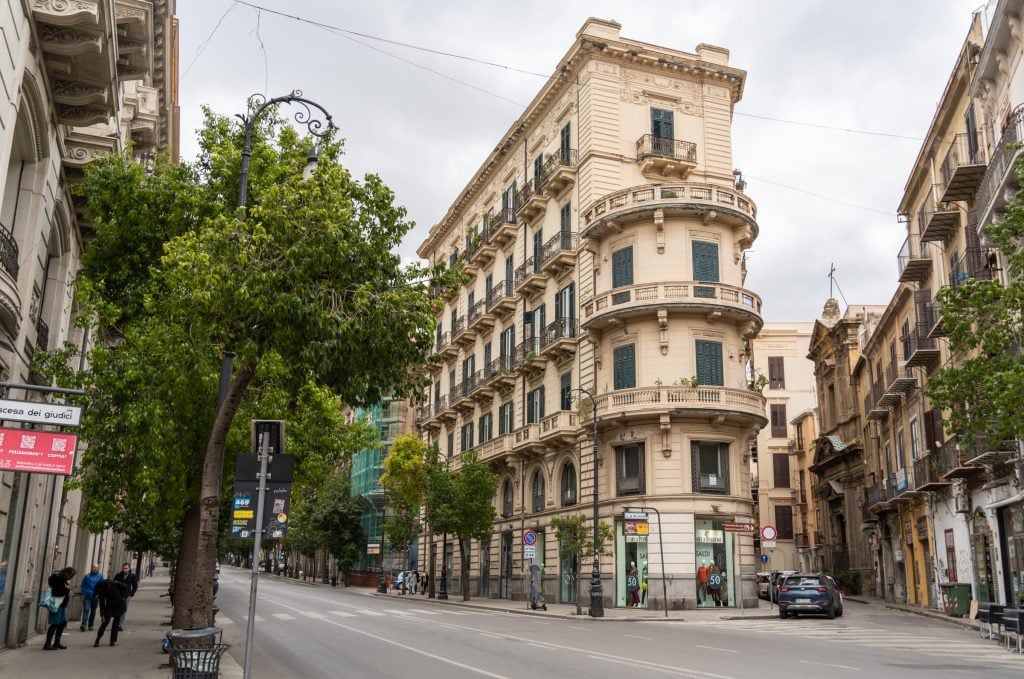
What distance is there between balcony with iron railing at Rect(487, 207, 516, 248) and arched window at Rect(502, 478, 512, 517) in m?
12.5

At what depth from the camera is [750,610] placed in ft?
105

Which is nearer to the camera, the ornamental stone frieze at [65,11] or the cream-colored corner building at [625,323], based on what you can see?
the ornamental stone frieze at [65,11]

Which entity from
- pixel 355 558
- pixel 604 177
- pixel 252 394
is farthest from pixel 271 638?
pixel 355 558

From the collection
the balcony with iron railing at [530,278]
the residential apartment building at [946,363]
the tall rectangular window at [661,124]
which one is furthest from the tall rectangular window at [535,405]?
the residential apartment building at [946,363]

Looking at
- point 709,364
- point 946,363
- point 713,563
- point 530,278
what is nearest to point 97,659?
point 713,563

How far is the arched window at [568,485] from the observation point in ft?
122

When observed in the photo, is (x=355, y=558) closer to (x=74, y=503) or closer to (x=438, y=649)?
(x=74, y=503)

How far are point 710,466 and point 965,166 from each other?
13735 millimetres

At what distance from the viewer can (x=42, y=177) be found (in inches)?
613

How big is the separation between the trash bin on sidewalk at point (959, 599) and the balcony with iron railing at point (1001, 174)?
41.5 feet

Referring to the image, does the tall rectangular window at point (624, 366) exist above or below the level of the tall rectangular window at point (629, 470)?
above

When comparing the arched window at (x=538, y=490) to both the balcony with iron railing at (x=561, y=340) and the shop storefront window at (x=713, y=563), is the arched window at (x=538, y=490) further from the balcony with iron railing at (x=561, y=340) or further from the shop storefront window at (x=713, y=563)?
the shop storefront window at (x=713, y=563)

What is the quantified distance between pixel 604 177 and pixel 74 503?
23.4 m

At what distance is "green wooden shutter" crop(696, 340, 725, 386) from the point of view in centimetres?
3378
